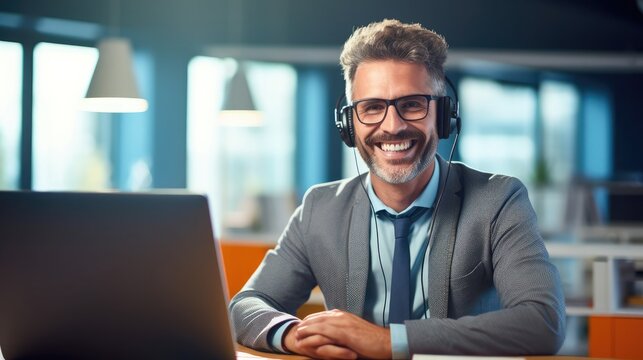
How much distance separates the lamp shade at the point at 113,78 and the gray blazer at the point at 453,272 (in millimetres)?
2256

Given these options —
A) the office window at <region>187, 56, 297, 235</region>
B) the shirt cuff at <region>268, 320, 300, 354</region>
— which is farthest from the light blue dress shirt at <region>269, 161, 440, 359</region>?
the office window at <region>187, 56, 297, 235</region>

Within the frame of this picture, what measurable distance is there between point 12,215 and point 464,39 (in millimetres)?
8200

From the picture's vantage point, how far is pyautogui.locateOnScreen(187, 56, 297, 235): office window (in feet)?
29.0

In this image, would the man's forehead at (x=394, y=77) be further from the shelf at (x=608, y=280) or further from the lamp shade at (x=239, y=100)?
the lamp shade at (x=239, y=100)

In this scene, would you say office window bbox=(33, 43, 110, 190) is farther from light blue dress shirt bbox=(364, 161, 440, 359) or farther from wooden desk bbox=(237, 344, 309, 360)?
wooden desk bbox=(237, 344, 309, 360)

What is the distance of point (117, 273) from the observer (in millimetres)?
1305

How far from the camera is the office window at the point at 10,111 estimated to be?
22.3 feet

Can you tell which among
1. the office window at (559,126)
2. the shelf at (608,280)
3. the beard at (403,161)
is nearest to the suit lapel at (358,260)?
the beard at (403,161)

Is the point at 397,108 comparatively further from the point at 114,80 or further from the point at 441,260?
the point at 114,80

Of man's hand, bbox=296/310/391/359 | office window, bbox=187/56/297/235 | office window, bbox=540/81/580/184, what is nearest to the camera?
man's hand, bbox=296/310/391/359

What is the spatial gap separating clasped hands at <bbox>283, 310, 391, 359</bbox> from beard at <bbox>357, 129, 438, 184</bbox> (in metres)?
0.49

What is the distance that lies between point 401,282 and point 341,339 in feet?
1.35

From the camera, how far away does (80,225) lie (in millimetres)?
1300

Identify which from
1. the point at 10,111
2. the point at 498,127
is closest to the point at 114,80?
the point at 10,111
